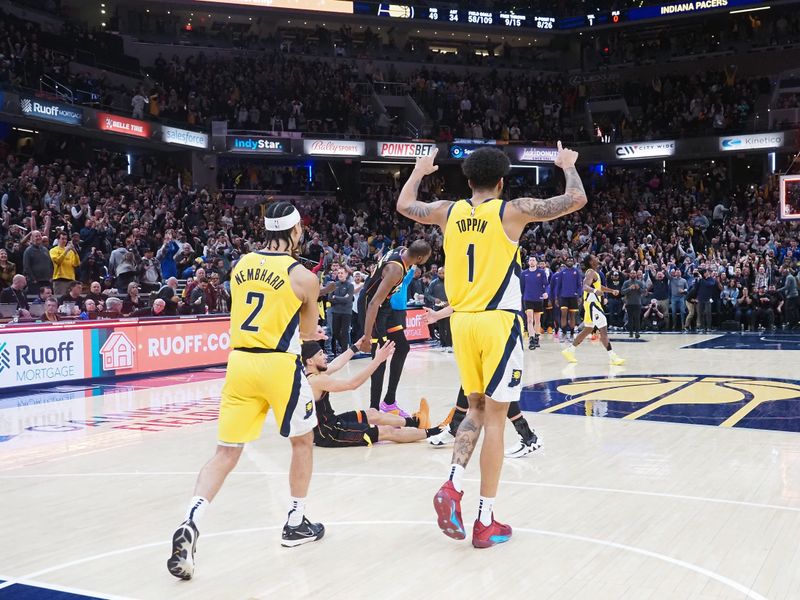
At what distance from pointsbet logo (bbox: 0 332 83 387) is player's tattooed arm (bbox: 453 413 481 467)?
8922 mm

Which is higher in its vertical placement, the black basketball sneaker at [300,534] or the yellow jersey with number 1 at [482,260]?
the yellow jersey with number 1 at [482,260]

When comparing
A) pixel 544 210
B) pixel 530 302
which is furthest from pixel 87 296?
pixel 544 210

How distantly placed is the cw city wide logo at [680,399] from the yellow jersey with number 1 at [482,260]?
16.4 feet

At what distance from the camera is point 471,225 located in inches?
206

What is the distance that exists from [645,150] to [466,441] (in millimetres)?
32545

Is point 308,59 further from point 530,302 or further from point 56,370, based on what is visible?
point 56,370

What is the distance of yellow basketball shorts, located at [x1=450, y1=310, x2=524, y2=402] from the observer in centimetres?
506

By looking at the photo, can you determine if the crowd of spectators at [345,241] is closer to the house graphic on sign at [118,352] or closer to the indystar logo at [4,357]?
the house graphic on sign at [118,352]

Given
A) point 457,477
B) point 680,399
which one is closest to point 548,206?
point 457,477

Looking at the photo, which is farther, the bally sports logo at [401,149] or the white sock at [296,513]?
the bally sports logo at [401,149]

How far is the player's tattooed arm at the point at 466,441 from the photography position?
17.2ft

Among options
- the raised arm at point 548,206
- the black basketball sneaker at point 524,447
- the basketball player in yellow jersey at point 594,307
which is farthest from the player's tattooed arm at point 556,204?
the basketball player in yellow jersey at point 594,307

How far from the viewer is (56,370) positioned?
42.0 feet

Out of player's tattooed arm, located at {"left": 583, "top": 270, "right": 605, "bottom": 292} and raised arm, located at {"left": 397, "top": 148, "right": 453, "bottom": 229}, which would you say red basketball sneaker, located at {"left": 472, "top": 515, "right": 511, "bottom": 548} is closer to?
raised arm, located at {"left": 397, "top": 148, "right": 453, "bottom": 229}
